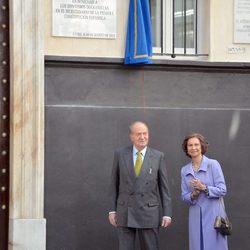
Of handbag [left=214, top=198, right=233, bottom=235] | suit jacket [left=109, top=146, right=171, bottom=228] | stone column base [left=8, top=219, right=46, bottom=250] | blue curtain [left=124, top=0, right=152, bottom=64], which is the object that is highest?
blue curtain [left=124, top=0, right=152, bottom=64]

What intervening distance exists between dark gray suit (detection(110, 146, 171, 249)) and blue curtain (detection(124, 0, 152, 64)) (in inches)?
54.5

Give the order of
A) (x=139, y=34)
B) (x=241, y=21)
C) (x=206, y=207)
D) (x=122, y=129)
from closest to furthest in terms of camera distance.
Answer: (x=206, y=207), (x=139, y=34), (x=122, y=129), (x=241, y=21)

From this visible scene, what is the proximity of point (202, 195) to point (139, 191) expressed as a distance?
0.69 m

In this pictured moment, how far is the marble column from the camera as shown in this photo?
9.77 meters

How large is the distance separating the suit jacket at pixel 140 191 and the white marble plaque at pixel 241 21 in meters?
2.31

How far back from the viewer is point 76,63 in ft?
33.2

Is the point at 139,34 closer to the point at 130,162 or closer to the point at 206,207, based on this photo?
the point at 130,162

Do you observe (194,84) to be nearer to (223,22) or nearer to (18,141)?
(223,22)

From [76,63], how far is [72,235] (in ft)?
6.88

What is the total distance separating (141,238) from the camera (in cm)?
909

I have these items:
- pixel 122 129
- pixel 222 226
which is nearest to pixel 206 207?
pixel 222 226

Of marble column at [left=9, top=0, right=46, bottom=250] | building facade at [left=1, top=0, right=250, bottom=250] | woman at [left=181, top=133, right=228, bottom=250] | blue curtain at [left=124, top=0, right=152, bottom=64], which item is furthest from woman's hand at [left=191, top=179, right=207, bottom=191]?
marble column at [left=9, top=0, right=46, bottom=250]

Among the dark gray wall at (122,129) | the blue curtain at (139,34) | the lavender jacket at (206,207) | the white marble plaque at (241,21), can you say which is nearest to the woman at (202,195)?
the lavender jacket at (206,207)

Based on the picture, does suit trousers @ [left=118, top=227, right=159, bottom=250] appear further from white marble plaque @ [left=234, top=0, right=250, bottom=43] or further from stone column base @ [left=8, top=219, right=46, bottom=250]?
white marble plaque @ [left=234, top=0, right=250, bottom=43]
